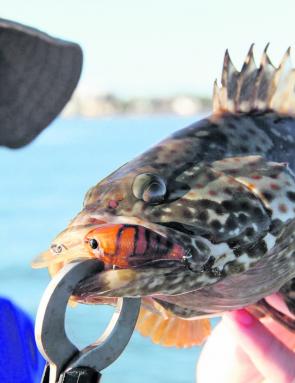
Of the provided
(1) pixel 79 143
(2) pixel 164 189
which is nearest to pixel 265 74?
(2) pixel 164 189

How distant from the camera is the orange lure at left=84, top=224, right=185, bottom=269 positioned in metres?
1.58

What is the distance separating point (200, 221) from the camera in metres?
1.72

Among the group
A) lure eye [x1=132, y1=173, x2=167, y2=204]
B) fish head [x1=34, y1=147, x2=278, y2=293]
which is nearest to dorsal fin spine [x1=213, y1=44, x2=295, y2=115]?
fish head [x1=34, y1=147, x2=278, y2=293]

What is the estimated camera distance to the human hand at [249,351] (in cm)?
222

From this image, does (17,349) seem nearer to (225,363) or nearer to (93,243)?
(225,363)

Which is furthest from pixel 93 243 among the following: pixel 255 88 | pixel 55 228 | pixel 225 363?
pixel 55 228

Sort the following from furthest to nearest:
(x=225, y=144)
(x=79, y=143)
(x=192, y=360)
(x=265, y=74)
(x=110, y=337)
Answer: (x=79, y=143) → (x=192, y=360) → (x=265, y=74) → (x=225, y=144) → (x=110, y=337)

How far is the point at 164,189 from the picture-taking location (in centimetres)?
176

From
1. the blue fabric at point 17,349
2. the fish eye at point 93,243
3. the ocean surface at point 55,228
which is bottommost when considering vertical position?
the ocean surface at point 55,228

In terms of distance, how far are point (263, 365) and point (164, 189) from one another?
75 cm

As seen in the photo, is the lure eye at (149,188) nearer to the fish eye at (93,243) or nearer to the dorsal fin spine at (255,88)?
the fish eye at (93,243)

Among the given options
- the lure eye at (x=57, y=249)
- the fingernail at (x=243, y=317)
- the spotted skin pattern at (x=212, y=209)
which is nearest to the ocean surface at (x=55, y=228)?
the lure eye at (x=57, y=249)

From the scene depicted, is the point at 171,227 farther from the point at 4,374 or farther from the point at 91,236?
the point at 4,374

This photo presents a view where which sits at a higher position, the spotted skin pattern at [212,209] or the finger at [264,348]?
the spotted skin pattern at [212,209]
